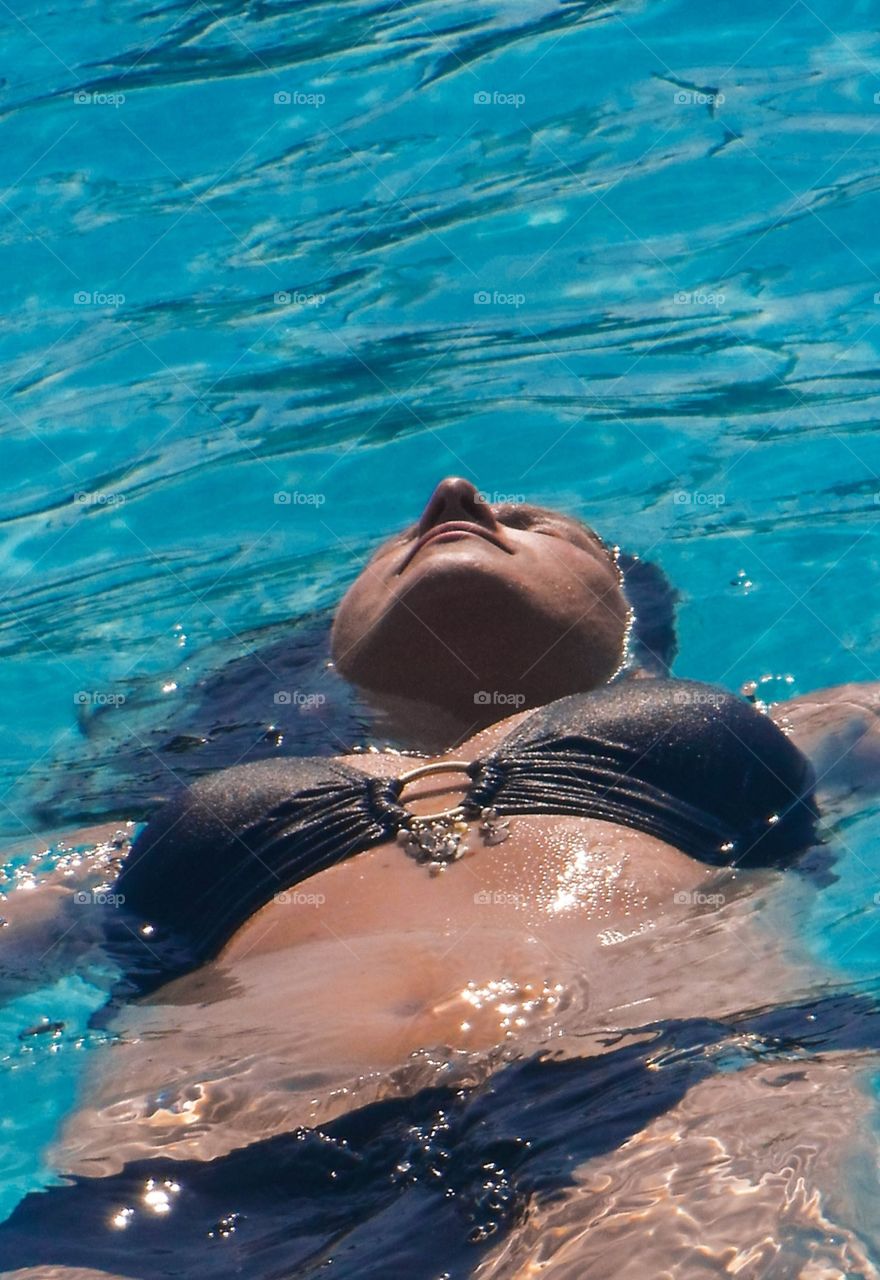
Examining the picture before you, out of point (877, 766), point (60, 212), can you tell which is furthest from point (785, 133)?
point (877, 766)

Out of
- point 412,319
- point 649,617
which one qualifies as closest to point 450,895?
point 649,617

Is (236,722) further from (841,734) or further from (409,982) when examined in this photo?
(409,982)

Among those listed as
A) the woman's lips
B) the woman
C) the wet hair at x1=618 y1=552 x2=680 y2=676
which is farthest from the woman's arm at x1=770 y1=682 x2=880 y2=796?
the woman's lips

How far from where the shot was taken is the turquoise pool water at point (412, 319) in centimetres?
632

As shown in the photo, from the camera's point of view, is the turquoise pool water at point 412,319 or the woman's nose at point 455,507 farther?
the turquoise pool water at point 412,319

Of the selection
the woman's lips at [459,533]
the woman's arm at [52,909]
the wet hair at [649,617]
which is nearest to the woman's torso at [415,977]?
the woman's arm at [52,909]

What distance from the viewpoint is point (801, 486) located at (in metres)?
6.83

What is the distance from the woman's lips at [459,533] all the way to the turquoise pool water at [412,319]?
1.24 metres

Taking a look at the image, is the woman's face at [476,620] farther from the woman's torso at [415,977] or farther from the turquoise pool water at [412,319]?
the turquoise pool water at [412,319]

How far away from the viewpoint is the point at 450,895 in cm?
358

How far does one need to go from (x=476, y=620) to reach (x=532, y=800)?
2.67 ft

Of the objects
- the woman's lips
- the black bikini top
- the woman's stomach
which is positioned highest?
the woman's lips

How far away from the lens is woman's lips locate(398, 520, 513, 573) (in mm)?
4727

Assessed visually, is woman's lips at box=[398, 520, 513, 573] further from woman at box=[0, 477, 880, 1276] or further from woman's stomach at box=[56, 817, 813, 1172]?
woman's stomach at box=[56, 817, 813, 1172]
